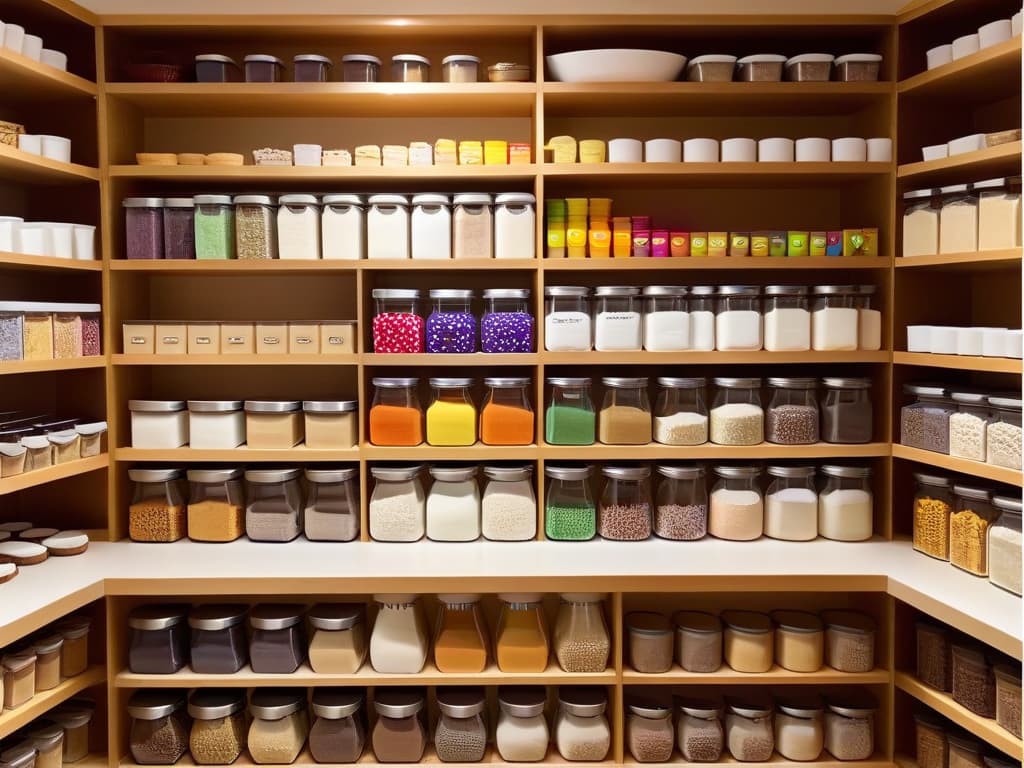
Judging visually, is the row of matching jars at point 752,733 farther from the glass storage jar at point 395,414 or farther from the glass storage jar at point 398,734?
the glass storage jar at point 395,414

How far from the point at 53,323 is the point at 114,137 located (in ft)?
2.30

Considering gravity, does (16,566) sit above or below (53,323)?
below

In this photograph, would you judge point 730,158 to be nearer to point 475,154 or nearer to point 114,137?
point 475,154

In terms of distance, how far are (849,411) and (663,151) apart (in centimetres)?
106

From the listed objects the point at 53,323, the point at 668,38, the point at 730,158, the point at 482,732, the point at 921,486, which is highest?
the point at 668,38

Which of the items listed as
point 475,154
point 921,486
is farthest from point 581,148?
point 921,486

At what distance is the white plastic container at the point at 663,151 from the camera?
2.80 m


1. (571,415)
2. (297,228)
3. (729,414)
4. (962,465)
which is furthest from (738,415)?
(297,228)

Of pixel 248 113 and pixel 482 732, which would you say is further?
pixel 248 113

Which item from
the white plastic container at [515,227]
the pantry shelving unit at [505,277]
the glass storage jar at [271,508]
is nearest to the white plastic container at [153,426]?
the pantry shelving unit at [505,277]

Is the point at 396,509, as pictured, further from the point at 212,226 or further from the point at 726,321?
the point at 726,321

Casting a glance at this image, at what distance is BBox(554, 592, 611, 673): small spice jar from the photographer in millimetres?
2521

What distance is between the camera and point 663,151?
280 cm

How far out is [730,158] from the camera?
281 centimetres
